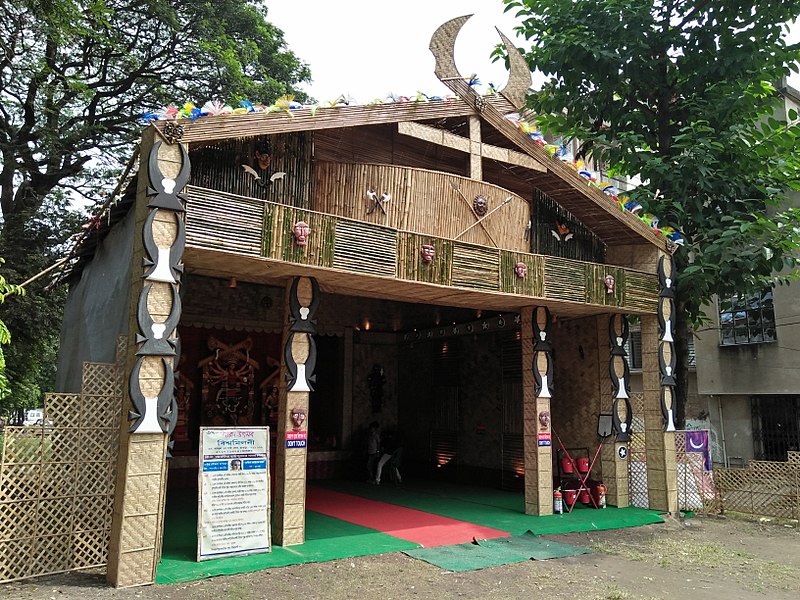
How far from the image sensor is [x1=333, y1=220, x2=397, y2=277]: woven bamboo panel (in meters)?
8.09

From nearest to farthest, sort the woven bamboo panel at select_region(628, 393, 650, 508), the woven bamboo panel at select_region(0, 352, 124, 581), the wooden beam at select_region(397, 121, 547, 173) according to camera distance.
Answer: the woven bamboo panel at select_region(0, 352, 124, 581) < the wooden beam at select_region(397, 121, 547, 173) < the woven bamboo panel at select_region(628, 393, 650, 508)

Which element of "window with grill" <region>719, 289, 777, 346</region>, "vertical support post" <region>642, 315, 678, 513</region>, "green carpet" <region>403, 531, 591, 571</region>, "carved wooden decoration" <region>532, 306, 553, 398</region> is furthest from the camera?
"window with grill" <region>719, 289, 777, 346</region>

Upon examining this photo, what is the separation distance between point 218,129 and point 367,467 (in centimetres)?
848

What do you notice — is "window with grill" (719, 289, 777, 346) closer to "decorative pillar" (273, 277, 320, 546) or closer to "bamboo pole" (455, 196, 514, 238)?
"bamboo pole" (455, 196, 514, 238)

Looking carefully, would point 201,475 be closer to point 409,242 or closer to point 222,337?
point 409,242

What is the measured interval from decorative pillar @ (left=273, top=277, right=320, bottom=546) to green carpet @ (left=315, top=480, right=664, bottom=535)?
122 inches

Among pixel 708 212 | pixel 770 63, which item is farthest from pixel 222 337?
pixel 770 63

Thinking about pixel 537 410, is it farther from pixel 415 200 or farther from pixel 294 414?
pixel 294 414

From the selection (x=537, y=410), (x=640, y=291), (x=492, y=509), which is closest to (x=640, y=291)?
(x=640, y=291)

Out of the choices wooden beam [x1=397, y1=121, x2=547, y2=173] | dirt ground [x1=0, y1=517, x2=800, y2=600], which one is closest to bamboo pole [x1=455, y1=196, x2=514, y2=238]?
wooden beam [x1=397, y1=121, x2=547, y2=173]

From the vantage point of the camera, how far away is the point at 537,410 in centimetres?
1034

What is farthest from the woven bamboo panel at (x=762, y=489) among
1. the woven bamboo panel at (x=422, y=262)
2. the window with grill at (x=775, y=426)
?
the woven bamboo panel at (x=422, y=262)

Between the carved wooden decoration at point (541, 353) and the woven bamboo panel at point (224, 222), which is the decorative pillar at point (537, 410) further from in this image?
the woven bamboo panel at point (224, 222)

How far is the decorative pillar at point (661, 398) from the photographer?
1098 cm
